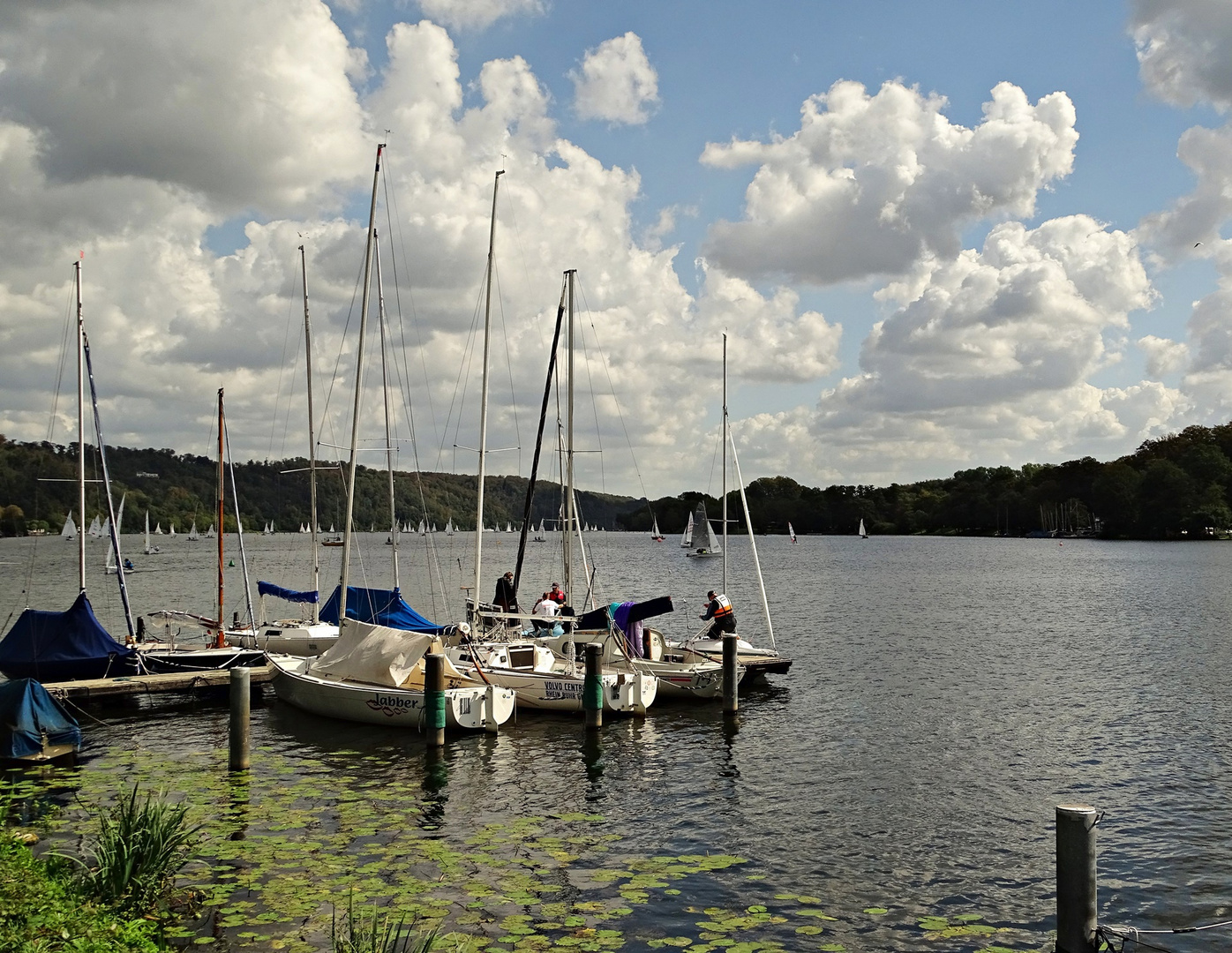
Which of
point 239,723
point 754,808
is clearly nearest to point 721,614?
point 754,808

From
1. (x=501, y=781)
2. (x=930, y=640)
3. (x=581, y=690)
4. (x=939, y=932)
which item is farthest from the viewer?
(x=930, y=640)

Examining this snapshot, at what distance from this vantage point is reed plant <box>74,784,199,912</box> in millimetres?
10672

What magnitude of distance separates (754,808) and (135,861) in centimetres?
1067

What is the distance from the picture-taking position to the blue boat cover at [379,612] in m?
32.0

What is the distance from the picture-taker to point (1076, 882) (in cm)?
953

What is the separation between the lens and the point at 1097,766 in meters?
21.3

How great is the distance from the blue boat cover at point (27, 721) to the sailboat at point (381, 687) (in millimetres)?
6331

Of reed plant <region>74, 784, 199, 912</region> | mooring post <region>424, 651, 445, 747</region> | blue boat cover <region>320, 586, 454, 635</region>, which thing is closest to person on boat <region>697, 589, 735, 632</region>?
blue boat cover <region>320, 586, 454, 635</region>

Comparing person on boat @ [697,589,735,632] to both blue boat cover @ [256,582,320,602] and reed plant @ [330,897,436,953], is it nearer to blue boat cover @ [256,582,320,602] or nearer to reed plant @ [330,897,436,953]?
blue boat cover @ [256,582,320,602]

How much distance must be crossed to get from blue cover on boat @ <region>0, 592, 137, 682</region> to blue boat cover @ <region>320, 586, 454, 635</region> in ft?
24.2

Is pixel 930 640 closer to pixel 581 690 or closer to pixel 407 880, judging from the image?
pixel 581 690

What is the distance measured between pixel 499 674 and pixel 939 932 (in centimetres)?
1511

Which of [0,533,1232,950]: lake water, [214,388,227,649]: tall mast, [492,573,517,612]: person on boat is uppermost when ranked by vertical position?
[214,388,227,649]: tall mast

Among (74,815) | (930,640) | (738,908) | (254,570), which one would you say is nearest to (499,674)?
(74,815)
